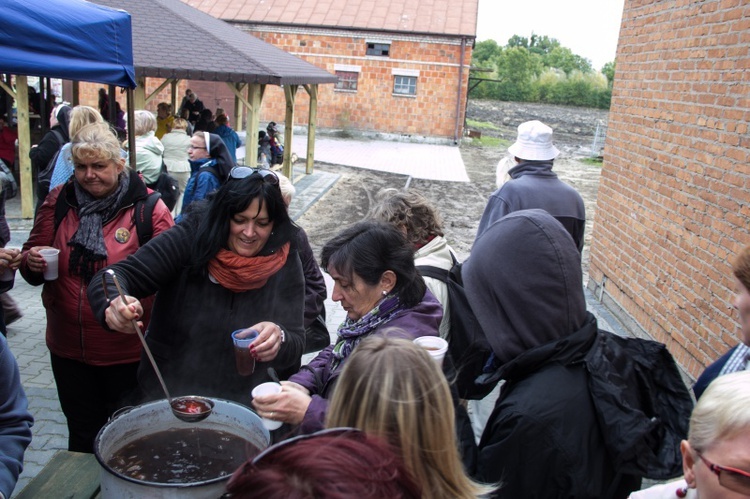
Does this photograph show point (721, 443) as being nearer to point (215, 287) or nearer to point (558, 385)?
point (558, 385)

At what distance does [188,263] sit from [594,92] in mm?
49273

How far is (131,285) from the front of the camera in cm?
245

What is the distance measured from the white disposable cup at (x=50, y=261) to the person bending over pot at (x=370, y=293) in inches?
54.4

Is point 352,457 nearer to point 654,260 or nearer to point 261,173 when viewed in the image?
point 261,173

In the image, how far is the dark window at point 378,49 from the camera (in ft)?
88.5

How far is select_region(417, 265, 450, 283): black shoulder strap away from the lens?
2.97 meters

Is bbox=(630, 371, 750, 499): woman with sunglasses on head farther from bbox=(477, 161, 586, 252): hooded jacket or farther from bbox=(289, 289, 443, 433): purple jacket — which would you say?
bbox=(477, 161, 586, 252): hooded jacket

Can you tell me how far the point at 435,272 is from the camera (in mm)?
2992

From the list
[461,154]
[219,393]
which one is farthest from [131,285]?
[461,154]

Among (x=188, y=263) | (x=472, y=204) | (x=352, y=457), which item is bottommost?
(x=472, y=204)

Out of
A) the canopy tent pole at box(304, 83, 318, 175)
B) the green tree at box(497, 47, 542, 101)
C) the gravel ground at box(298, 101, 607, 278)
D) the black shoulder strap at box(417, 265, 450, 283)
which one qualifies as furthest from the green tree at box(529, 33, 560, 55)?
the black shoulder strap at box(417, 265, 450, 283)

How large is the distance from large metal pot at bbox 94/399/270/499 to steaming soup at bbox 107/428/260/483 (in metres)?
0.02

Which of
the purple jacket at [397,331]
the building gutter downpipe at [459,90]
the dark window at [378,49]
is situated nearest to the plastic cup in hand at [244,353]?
the purple jacket at [397,331]

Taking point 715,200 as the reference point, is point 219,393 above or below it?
below
